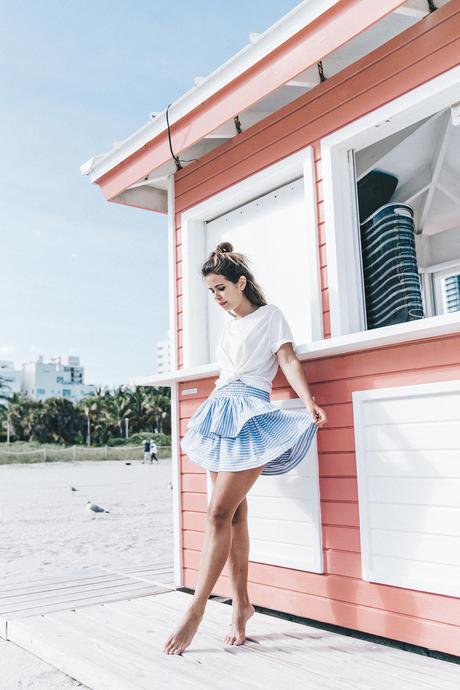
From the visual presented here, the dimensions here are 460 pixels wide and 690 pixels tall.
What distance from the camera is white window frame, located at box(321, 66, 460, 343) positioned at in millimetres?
2967

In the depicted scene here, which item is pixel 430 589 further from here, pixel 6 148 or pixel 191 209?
pixel 6 148

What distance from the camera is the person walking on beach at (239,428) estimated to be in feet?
8.63

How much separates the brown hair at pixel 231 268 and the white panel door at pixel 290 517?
0.57 m

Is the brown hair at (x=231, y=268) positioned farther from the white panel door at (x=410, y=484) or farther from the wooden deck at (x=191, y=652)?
the wooden deck at (x=191, y=652)

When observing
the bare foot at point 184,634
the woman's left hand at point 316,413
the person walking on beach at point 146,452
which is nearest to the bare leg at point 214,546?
the bare foot at point 184,634

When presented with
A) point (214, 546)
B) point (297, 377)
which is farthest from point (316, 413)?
point (214, 546)

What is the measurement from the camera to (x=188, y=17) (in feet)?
36.7

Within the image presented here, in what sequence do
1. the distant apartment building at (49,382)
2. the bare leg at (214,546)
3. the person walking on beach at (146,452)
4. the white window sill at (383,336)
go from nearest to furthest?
the white window sill at (383,336) → the bare leg at (214,546) → the person walking on beach at (146,452) → the distant apartment building at (49,382)

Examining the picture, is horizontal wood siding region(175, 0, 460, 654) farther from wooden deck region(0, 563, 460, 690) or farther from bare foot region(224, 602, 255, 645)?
bare foot region(224, 602, 255, 645)

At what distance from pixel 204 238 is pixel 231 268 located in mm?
1304

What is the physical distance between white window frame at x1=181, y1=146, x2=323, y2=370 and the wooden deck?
1.42 m

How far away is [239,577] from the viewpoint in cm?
284

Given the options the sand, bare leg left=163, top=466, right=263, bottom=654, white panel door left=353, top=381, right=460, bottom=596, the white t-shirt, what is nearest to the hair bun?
the white t-shirt

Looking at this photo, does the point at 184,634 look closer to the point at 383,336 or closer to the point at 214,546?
the point at 214,546
